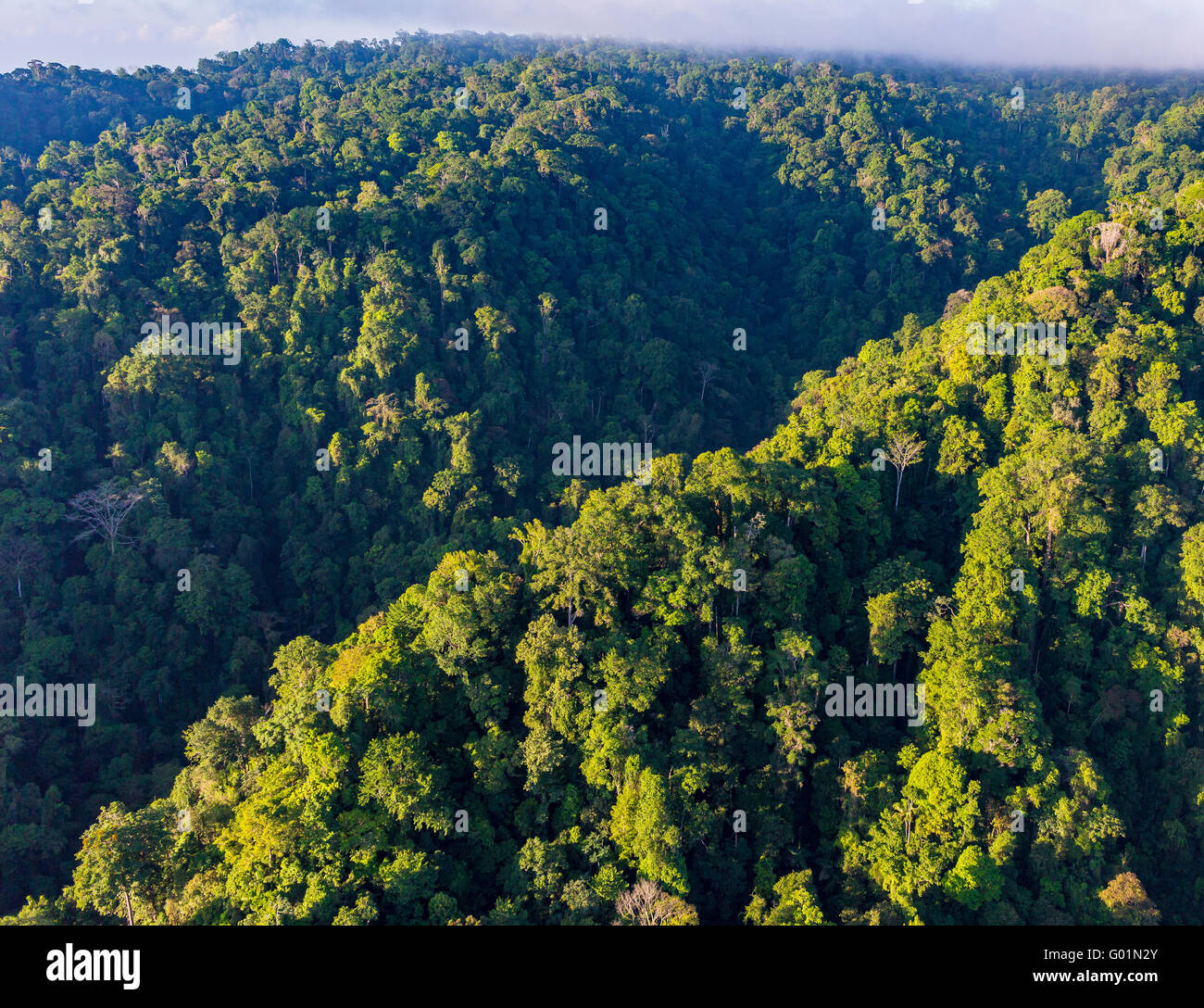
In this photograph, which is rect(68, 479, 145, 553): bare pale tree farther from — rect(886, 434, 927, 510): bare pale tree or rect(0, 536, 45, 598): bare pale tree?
rect(886, 434, 927, 510): bare pale tree

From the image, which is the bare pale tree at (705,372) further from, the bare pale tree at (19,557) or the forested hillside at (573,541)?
the bare pale tree at (19,557)

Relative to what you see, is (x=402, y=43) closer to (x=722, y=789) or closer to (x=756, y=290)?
(x=756, y=290)

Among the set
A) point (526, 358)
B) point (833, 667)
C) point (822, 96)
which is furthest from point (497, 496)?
point (822, 96)

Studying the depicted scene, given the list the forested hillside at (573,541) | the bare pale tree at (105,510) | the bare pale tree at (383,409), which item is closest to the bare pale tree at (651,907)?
the forested hillside at (573,541)

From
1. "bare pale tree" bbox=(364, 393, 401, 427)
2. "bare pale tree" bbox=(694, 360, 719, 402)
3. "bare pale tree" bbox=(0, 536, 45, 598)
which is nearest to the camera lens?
"bare pale tree" bbox=(0, 536, 45, 598)

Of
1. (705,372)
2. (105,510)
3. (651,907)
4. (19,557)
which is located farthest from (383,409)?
(651,907)

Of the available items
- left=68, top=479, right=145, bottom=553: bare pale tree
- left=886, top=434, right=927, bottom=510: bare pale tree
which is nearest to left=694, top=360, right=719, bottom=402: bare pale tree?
left=886, top=434, right=927, bottom=510: bare pale tree

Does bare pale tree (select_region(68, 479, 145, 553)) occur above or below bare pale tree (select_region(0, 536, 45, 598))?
above
